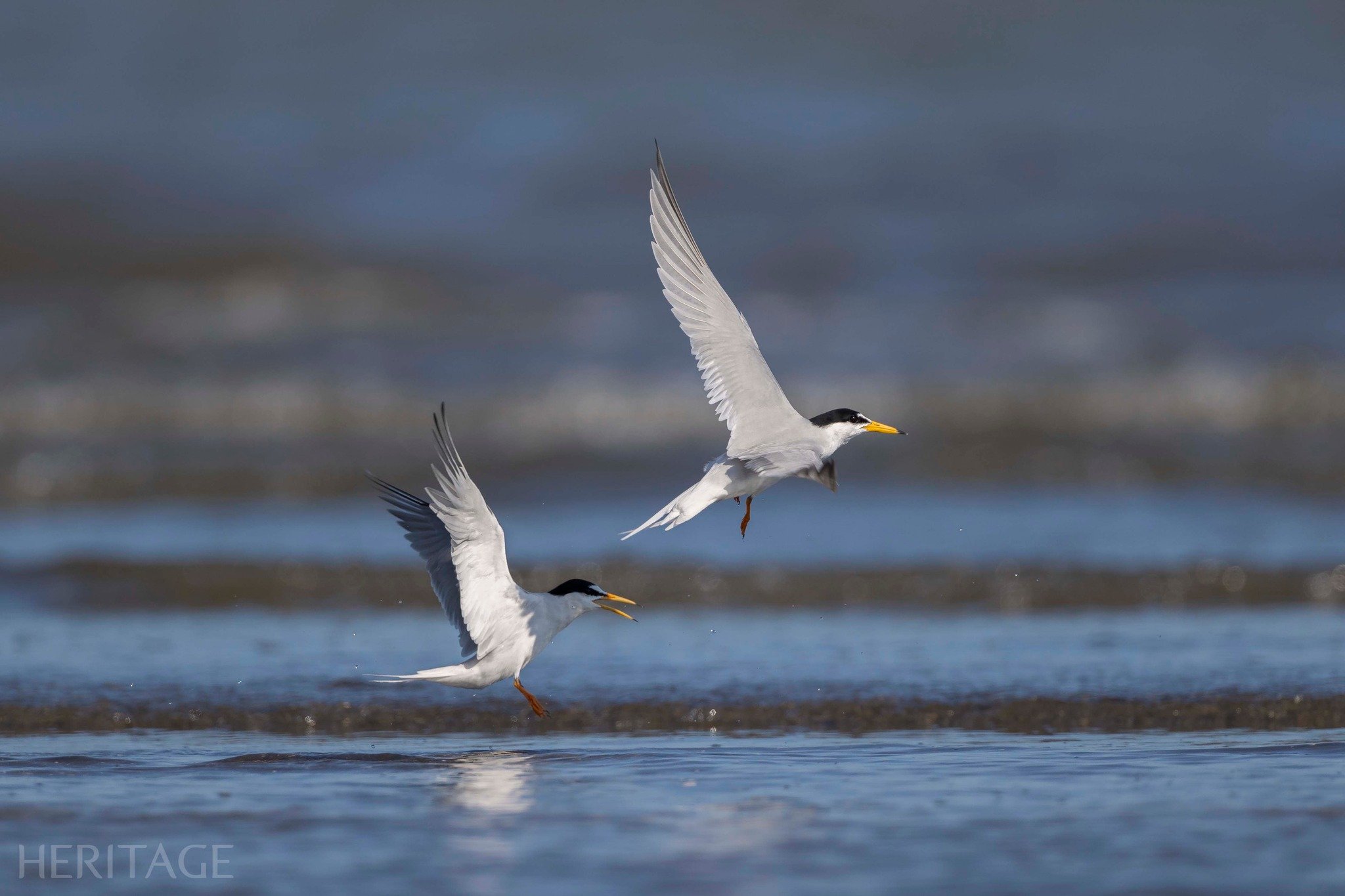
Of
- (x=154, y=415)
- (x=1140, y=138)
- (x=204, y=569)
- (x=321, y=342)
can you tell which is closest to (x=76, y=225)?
(x=321, y=342)

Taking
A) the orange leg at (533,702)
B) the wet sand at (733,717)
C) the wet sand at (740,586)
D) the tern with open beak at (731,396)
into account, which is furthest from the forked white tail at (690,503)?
the wet sand at (740,586)

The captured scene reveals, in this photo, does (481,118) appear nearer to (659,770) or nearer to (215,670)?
(215,670)

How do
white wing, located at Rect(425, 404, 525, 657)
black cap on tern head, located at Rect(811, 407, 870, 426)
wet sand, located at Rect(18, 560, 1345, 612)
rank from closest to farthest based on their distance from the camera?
1. white wing, located at Rect(425, 404, 525, 657)
2. black cap on tern head, located at Rect(811, 407, 870, 426)
3. wet sand, located at Rect(18, 560, 1345, 612)

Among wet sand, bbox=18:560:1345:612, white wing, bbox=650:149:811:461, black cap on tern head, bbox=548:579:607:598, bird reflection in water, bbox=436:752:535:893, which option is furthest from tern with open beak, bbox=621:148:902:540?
wet sand, bbox=18:560:1345:612

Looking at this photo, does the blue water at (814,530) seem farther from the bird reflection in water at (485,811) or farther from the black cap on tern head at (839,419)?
the bird reflection in water at (485,811)

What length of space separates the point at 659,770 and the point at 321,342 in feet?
45.2

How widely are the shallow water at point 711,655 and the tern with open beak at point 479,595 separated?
0.66m

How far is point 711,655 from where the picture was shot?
7.52 meters

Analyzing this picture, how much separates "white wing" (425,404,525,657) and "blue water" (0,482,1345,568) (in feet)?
11.2

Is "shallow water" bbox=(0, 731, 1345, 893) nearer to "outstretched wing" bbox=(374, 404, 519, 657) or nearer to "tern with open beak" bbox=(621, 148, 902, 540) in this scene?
"outstretched wing" bbox=(374, 404, 519, 657)

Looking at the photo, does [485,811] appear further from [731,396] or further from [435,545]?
[731,396]

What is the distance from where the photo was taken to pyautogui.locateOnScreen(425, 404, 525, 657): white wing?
5707 mm

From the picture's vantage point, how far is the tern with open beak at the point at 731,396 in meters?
6.12

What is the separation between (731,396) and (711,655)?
4.97 feet
